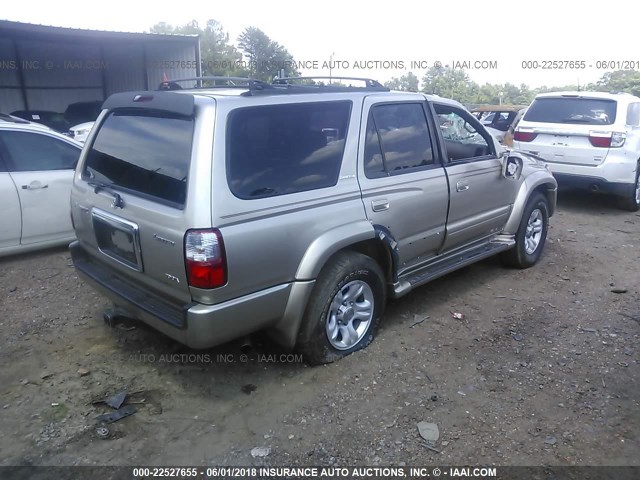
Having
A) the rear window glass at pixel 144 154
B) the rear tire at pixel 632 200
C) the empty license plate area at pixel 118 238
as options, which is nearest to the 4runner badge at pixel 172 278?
the empty license plate area at pixel 118 238

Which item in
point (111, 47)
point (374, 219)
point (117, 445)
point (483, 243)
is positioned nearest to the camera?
point (117, 445)

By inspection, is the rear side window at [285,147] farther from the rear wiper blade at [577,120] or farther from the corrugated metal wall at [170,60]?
the corrugated metal wall at [170,60]

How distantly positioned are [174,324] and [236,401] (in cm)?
67

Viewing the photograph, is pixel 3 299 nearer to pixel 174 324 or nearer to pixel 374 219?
pixel 174 324

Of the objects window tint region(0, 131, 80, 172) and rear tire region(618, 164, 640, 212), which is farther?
rear tire region(618, 164, 640, 212)

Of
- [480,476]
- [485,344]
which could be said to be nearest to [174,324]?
[480,476]

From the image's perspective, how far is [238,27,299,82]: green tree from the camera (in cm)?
3491

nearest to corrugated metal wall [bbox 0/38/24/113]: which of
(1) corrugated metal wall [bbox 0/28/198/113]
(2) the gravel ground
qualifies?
(1) corrugated metal wall [bbox 0/28/198/113]

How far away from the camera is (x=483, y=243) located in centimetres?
491

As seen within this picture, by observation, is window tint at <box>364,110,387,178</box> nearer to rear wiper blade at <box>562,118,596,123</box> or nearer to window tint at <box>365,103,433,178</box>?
window tint at <box>365,103,433,178</box>

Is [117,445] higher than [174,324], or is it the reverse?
[174,324]

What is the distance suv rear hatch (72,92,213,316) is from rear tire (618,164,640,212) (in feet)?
24.0

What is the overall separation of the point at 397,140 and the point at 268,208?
1.40 metres

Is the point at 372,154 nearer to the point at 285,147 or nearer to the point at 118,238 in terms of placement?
the point at 285,147
